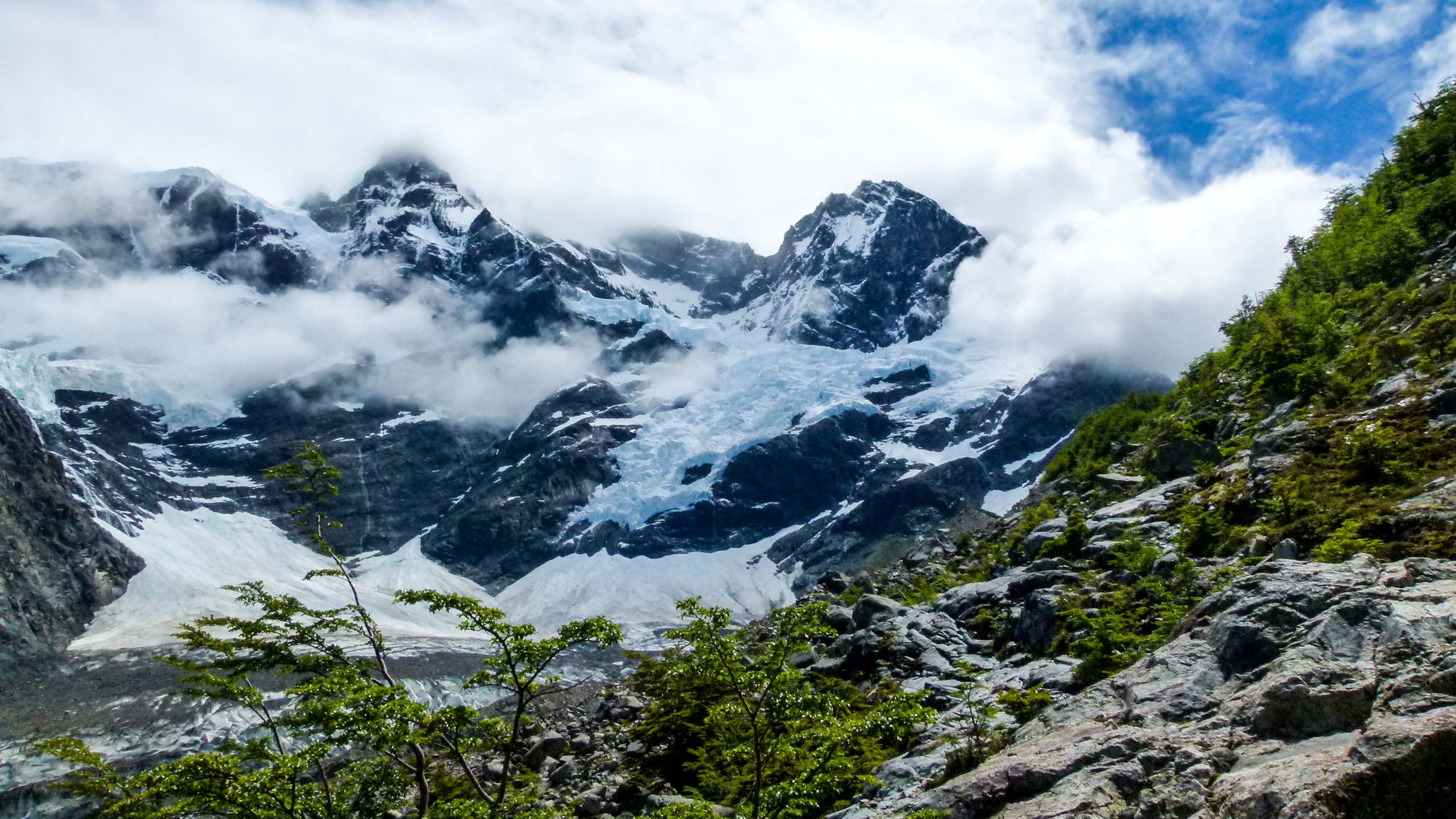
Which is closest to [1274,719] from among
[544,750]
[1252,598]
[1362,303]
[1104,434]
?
[1252,598]

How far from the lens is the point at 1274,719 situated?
6.97m

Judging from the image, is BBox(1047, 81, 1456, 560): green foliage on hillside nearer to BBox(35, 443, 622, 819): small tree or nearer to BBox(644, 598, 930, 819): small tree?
BBox(644, 598, 930, 819): small tree

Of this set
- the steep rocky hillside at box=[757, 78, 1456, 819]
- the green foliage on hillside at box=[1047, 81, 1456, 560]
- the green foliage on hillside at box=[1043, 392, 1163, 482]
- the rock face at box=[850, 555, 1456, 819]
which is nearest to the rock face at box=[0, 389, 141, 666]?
the green foliage on hillside at box=[1043, 392, 1163, 482]

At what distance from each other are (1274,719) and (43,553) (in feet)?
779

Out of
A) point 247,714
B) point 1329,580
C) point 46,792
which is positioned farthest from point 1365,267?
point 247,714


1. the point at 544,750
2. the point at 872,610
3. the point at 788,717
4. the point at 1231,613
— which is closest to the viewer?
the point at 1231,613

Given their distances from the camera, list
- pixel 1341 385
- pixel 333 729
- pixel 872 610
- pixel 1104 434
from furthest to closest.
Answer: pixel 1104 434 → pixel 872 610 → pixel 1341 385 → pixel 333 729

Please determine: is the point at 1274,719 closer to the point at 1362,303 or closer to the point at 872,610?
the point at 872,610

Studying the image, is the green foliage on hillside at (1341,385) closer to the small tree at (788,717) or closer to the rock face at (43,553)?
the small tree at (788,717)

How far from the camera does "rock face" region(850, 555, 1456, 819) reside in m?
5.50

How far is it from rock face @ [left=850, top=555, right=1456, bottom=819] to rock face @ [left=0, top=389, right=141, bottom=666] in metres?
205

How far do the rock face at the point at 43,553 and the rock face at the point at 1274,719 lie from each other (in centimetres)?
20473

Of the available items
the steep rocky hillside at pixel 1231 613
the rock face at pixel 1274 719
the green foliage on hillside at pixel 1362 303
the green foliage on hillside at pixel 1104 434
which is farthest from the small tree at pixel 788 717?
the green foliage on hillside at pixel 1104 434

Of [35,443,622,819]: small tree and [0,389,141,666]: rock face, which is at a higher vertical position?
[35,443,622,819]: small tree
